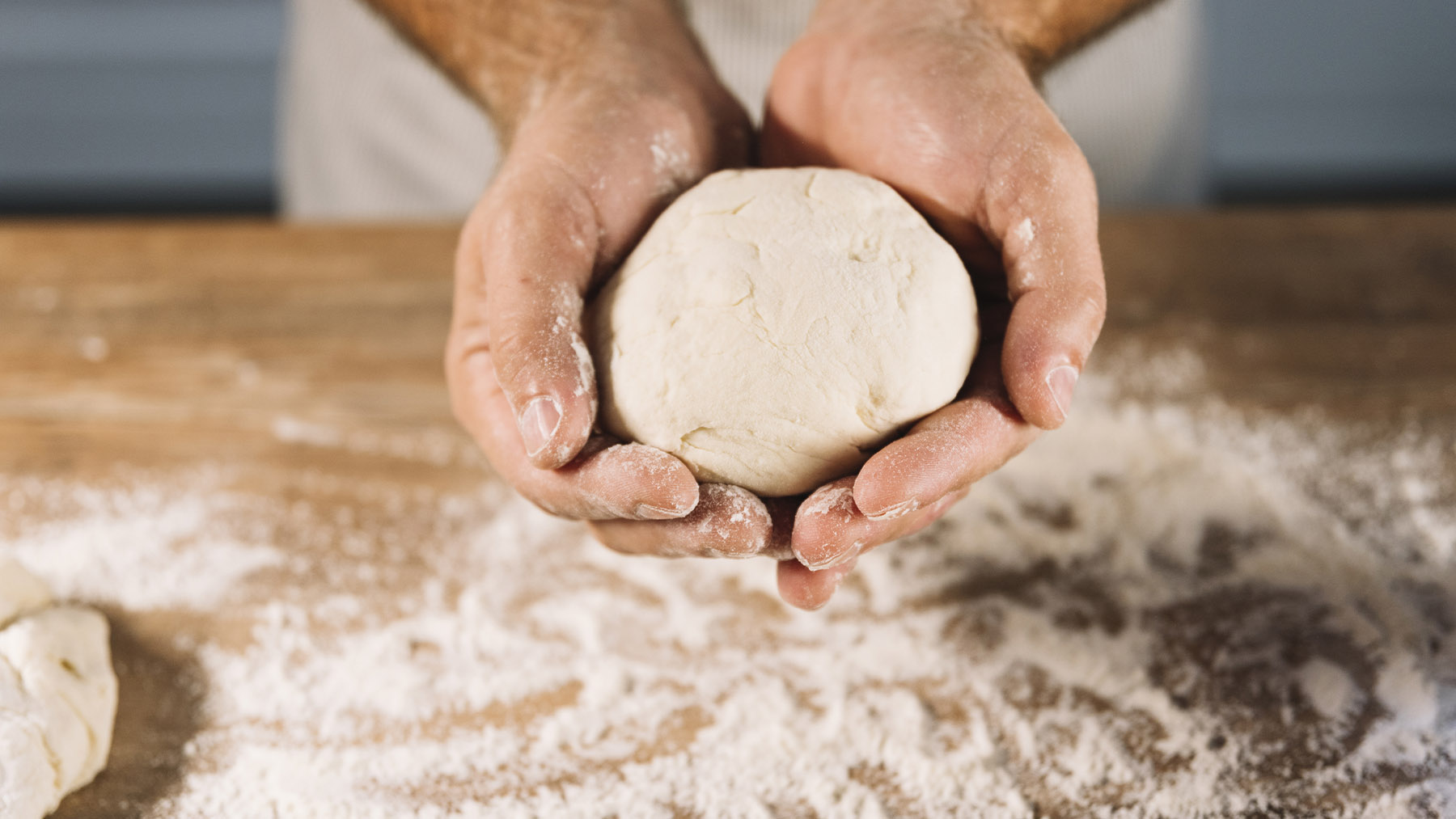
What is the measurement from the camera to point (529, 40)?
155cm

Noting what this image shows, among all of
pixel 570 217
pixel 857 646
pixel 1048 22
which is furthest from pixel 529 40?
pixel 857 646

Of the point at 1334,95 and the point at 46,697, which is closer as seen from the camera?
the point at 46,697

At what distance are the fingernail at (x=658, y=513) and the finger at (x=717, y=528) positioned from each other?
16 mm

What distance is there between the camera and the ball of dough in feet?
3.44

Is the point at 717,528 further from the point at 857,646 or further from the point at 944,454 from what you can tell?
the point at 857,646

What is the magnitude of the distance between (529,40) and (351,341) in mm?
666

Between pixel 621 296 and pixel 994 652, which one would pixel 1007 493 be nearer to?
pixel 994 652

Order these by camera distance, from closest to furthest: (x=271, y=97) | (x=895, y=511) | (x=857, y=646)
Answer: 1. (x=895, y=511)
2. (x=857, y=646)
3. (x=271, y=97)

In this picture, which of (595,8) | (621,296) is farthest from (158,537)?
(595,8)

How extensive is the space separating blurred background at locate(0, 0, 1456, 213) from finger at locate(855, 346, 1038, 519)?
2546mm

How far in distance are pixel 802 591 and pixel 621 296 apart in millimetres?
376

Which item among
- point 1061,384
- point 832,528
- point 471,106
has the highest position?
point 1061,384

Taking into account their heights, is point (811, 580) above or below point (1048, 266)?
below

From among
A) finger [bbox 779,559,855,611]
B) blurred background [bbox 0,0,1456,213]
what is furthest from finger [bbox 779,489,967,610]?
blurred background [bbox 0,0,1456,213]
